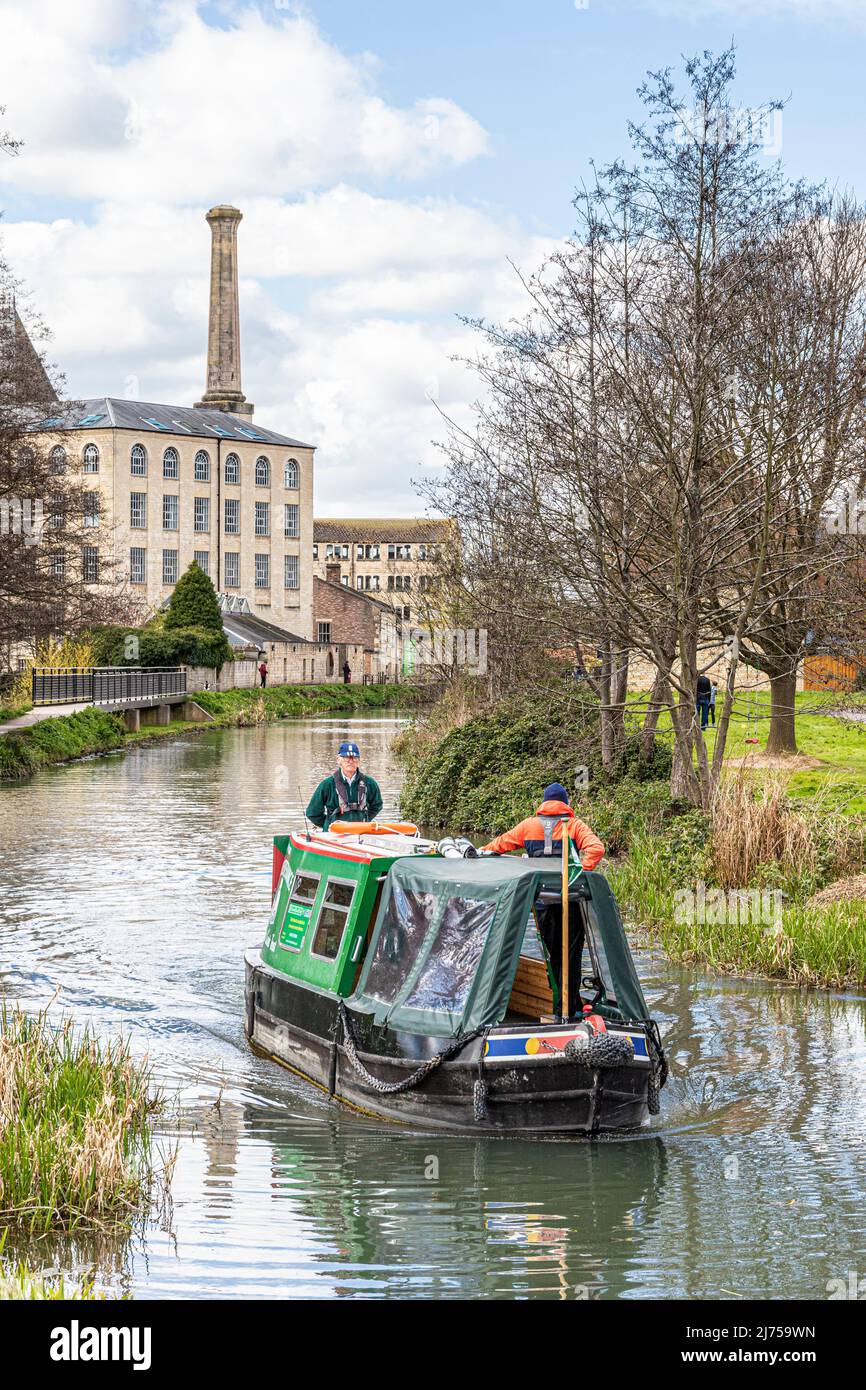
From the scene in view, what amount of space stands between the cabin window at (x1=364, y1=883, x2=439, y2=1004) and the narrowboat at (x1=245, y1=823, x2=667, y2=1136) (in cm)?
1

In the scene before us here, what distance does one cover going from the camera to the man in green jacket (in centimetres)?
1327

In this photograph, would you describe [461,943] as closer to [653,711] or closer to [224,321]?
[653,711]

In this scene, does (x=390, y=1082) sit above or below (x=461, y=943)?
below

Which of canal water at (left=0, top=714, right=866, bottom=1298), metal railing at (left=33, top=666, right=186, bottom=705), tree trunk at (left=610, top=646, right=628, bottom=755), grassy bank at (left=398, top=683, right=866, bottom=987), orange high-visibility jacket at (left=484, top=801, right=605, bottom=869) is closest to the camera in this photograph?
canal water at (left=0, top=714, right=866, bottom=1298)

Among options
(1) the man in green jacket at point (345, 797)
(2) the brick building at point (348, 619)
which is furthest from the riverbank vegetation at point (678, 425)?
(2) the brick building at point (348, 619)

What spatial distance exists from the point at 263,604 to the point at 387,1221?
274ft

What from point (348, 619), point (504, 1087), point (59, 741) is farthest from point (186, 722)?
point (504, 1087)

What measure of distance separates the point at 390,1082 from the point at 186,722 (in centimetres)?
4740

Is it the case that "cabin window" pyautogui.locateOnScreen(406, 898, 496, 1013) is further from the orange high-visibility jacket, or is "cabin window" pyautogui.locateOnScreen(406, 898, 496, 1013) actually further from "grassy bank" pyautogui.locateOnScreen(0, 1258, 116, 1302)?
"grassy bank" pyautogui.locateOnScreen(0, 1258, 116, 1302)

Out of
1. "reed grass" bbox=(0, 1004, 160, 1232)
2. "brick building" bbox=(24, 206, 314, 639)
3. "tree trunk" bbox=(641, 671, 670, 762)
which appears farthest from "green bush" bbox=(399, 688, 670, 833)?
"brick building" bbox=(24, 206, 314, 639)

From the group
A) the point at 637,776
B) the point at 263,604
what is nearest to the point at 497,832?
the point at 637,776

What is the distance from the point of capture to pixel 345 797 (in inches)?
526

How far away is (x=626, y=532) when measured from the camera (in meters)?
18.3

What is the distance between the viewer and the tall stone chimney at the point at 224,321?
94.7m
